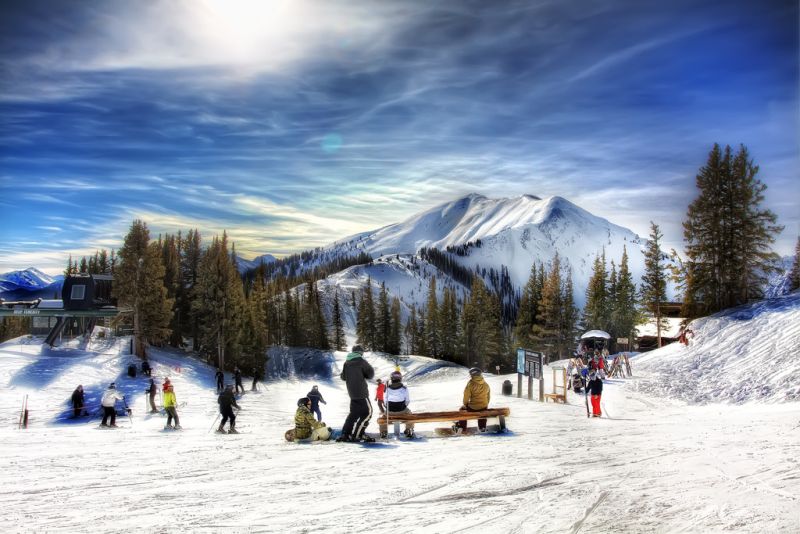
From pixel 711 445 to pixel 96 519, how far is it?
12638mm

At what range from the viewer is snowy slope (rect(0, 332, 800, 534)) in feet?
24.6

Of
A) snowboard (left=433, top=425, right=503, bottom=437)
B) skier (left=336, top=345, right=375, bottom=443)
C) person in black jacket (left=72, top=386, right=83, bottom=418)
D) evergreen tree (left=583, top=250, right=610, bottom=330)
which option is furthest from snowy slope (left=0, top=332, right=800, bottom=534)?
evergreen tree (left=583, top=250, right=610, bottom=330)

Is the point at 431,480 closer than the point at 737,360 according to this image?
Yes

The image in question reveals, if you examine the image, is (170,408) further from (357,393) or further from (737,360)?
(737,360)

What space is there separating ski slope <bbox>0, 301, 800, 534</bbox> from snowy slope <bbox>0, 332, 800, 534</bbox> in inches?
1.4

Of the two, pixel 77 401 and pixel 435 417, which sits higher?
pixel 435 417

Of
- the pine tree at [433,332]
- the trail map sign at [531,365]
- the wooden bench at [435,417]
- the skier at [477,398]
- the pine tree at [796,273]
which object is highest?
the pine tree at [796,273]

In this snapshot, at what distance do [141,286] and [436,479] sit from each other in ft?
139

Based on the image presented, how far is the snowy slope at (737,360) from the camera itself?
2252cm

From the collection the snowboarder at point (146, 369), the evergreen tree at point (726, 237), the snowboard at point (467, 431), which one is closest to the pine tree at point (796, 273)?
the evergreen tree at point (726, 237)

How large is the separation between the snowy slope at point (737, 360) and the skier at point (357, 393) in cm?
1701

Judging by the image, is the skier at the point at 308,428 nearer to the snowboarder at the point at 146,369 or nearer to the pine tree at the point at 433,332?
the snowboarder at the point at 146,369

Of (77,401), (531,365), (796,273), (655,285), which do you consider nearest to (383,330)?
(655,285)

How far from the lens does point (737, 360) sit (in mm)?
27031
